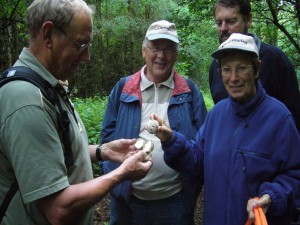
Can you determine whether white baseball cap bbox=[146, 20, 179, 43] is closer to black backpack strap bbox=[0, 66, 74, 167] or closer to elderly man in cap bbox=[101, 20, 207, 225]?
elderly man in cap bbox=[101, 20, 207, 225]

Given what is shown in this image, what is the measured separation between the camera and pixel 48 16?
1805mm

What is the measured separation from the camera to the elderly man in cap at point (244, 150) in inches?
85.7

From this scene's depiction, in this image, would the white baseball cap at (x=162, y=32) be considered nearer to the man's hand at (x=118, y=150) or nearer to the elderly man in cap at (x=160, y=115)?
the elderly man in cap at (x=160, y=115)

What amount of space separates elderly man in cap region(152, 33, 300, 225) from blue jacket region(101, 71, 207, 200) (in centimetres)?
41

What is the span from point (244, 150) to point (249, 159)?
0.07 meters

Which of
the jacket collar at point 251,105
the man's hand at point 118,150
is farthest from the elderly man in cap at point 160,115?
the jacket collar at point 251,105

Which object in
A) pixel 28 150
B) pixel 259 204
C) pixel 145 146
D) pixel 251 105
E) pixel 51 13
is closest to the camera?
pixel 28 150

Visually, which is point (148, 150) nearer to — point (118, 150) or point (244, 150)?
point (118, 150)

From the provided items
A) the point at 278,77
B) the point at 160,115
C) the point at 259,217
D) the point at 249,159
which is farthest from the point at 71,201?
the point at 278,77

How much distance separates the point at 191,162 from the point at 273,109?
0.73 m

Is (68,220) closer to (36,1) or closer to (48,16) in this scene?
Result: (48,16)

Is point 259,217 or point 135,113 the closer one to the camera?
point 259,217

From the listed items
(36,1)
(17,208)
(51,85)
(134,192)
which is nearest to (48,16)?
(36,1)

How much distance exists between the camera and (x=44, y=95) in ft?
5.67
